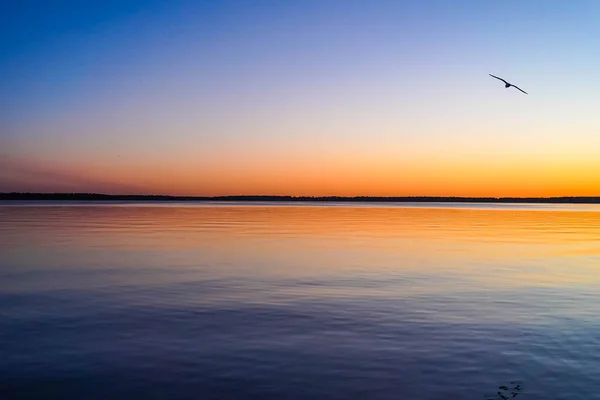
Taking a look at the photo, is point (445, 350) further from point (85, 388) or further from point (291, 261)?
point (291, 261)

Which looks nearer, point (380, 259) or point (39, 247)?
point (380, 259)

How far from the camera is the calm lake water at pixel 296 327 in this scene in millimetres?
10125

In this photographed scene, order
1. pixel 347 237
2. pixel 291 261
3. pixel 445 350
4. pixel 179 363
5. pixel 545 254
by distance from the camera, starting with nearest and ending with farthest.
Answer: pixel 179 363 → pixel 445 350 → pixel 291 261 → pixel 545 254 → pixel 347 237

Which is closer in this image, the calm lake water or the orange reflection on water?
the calm lake water

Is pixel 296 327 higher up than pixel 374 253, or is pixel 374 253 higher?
pixel 374 253

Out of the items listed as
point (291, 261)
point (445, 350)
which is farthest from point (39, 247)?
point (445, 350)

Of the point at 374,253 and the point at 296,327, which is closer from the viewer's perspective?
the point at 296,327

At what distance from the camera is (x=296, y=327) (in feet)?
46.8

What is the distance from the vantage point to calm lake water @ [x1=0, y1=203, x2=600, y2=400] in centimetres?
1012

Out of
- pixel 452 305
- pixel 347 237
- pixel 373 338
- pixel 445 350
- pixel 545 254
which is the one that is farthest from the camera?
pixel 347 237

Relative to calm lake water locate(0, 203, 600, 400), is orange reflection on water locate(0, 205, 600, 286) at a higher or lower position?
higher

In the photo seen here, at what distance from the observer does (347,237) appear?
43.2 metres

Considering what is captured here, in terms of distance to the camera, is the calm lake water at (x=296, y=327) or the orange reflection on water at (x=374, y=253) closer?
the calm lake water at (x=296, y=327)

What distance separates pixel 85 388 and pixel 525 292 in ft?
50.7
